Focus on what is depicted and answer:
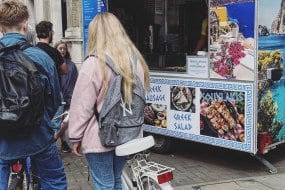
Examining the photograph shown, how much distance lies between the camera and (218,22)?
19.0 ft

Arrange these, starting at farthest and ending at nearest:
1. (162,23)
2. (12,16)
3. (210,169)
Result: 1. (162,23)
2. (210,169)
3. (12,16)

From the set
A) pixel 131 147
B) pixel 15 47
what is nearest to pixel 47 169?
pixel 131 147

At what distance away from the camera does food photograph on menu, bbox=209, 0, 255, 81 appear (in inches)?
215

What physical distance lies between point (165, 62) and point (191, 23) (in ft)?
5.07

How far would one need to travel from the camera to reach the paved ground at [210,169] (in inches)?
217

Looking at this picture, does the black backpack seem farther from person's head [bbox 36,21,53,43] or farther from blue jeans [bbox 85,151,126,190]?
person's head [bbox 36,21,53,43]

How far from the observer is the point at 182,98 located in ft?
20.8

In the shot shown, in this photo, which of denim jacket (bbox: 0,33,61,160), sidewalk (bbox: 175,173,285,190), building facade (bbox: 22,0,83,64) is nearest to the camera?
denim jacket (bbox: 0,33,61,160)

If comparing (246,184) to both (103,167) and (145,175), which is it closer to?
(145,175)

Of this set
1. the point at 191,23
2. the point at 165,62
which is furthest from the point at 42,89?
the point at 191,23

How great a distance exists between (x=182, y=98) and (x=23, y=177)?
9.80 feet

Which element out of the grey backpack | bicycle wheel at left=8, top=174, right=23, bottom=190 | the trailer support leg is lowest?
the trailer support leg

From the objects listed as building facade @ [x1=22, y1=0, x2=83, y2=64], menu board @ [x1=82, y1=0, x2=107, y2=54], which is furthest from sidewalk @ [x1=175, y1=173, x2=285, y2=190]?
building facade @ [x1=22, y1=0, x2=83, y2=64]

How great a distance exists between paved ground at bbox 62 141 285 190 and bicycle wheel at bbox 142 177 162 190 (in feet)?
6.73
